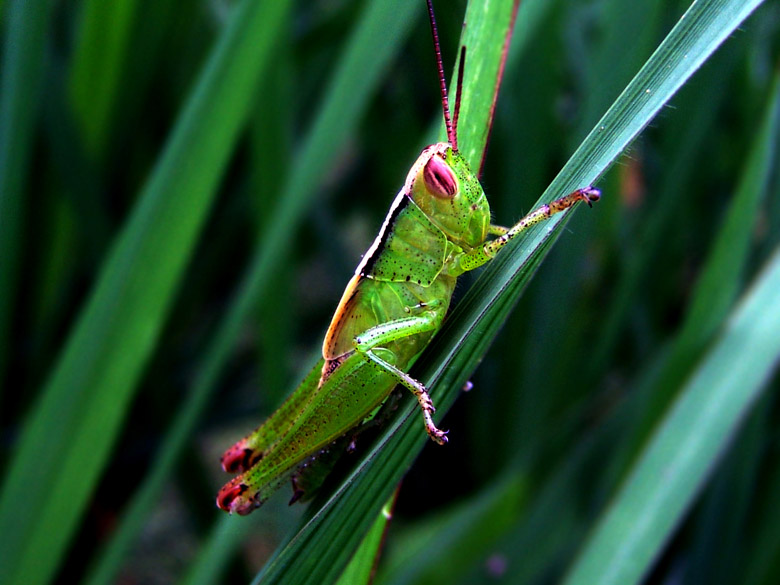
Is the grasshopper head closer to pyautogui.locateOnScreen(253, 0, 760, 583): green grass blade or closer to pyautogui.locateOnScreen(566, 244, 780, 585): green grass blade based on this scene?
pyautogui.locateOnScreen(253, 0, 760, 583): green grass blade

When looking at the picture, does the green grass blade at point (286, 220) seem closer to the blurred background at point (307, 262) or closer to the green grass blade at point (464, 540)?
the blurred background at point (307, 262)

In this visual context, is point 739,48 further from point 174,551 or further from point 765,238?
point 174,551

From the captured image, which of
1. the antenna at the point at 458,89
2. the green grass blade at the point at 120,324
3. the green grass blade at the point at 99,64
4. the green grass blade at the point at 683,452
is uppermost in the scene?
→ the green grass blade at the point at 99,64

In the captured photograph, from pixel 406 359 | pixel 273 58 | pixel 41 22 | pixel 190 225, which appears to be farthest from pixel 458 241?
pixel 41 22

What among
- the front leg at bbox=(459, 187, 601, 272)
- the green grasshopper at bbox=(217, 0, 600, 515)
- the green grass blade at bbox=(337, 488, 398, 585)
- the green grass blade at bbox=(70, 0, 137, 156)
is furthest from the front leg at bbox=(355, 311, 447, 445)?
the green grass blade at bbox=(70, 0, 137, 156)

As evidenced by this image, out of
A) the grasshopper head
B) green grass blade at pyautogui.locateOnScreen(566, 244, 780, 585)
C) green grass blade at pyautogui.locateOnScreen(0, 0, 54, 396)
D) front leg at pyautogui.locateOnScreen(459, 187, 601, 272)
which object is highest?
green grass blade at pyautogui.locateOnScreen(0, 0, 54, 396)

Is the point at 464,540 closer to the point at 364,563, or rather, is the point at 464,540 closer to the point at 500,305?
the point at 364,563

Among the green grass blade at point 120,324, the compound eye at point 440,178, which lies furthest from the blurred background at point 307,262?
the compound eye at point 440,178
